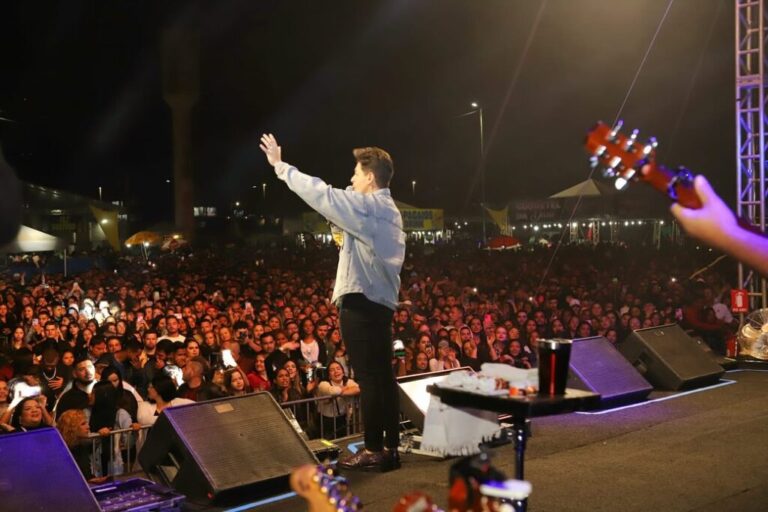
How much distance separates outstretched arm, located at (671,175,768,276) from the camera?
2.12 metres

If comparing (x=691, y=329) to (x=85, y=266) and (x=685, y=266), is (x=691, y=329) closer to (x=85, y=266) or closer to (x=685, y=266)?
(x=685, y=266)

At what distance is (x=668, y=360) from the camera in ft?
23.2

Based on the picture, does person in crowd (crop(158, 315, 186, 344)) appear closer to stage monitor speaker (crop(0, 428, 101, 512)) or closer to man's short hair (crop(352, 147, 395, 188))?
stage monitor speaker (crop(0, 428, 101, 512))

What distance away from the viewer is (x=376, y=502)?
3.91 m

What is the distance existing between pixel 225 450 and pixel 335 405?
275 centimetres

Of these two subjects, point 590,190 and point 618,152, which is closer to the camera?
point 618,152

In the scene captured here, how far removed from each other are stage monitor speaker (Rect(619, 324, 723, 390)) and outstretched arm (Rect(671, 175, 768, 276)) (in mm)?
5063

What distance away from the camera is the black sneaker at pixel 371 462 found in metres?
4.38

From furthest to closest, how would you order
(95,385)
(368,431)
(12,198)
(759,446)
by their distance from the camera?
(95,385)
(759,446)
(368,431)
(12,198)

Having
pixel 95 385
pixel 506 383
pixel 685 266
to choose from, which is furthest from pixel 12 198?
pixel 685 266

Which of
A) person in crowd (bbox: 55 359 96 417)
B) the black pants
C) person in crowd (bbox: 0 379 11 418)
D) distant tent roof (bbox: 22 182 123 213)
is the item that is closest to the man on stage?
the black pants

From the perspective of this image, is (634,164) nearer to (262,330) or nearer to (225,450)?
(225,450)

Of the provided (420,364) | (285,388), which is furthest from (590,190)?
(285,388)

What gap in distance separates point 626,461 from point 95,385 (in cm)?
446
